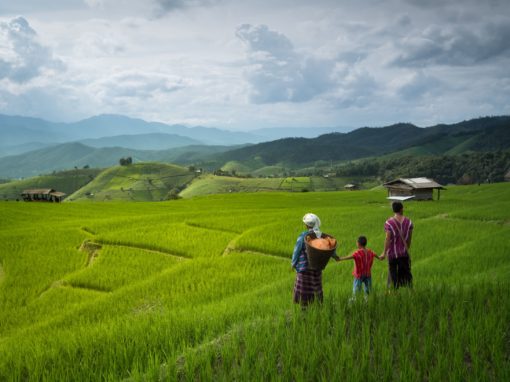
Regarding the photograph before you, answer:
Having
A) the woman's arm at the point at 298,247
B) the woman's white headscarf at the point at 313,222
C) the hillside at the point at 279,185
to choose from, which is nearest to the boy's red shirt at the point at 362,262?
the woman's arm at the point at 298,247

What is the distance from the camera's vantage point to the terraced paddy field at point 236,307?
17.3ft

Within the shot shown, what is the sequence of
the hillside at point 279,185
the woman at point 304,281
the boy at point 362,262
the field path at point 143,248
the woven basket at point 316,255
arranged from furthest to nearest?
the hillside at point 279,185
the field path at point 143,248
the boy at point 362,262
the woman at point 304,281
the woven basket at point 316,255

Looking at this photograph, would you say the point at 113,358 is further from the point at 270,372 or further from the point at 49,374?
the point at 270,372

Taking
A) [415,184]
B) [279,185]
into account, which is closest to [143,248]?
[415,184]

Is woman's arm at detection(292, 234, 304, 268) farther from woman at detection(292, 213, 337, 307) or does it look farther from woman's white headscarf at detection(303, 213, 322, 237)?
woman's white headscarf at detection(303, 213, 322, 237)

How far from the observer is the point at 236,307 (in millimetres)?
8805

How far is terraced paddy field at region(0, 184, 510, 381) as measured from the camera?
→ 527 cm

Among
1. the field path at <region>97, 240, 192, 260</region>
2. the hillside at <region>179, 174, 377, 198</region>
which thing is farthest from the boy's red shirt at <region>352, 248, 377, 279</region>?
the hillside at <region>179, 174, 377, 198</region>

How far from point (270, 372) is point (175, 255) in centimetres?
1349

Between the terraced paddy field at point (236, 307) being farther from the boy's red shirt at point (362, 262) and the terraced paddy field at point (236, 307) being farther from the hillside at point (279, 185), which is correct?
the hillside at point (279, 185)

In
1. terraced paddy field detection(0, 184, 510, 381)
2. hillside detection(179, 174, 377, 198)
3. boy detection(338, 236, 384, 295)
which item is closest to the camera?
terraced paddy field detection(0, 184, 510, 381)

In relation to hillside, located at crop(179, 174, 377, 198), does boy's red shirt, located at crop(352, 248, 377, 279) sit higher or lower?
higher

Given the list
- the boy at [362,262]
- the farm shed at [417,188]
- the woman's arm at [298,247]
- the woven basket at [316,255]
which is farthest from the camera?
the farm shed at [417,188]

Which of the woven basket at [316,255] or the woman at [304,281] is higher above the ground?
the woven basket at [316,255]
